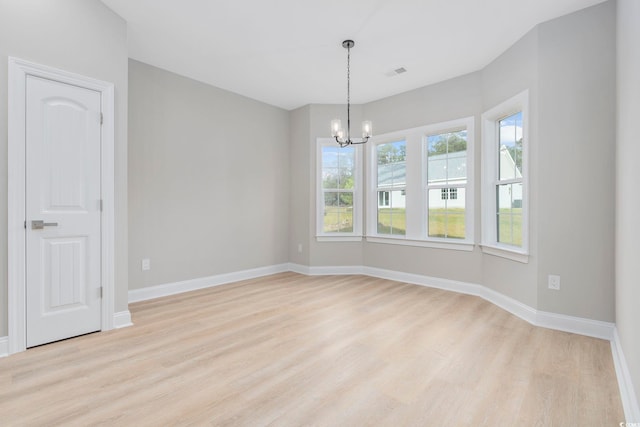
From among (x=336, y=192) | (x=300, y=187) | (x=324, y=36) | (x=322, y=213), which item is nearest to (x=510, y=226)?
(x=336, y=192)

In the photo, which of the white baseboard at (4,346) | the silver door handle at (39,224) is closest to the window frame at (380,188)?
the silver door handle at (39,224)

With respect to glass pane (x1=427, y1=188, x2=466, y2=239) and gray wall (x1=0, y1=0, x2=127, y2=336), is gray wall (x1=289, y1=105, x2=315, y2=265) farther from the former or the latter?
gray wall (x1=0, y1=0, x2=127, y2=336)

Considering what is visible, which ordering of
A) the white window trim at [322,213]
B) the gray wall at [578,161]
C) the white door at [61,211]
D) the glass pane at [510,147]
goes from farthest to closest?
1. the white window trim at [322,213]
2. the glass pane at [510,147]
3. the gray wall at [578,161]
4. the white door at [61,211]

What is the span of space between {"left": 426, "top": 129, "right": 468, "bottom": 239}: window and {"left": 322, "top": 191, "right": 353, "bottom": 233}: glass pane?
1.33 metres

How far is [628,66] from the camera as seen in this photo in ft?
6.93

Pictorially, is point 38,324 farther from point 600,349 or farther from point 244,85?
point 600,349

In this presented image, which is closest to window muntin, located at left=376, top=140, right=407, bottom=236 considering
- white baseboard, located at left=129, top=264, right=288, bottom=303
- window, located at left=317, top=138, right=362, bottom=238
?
window, located at left=317, top=138, right=362, bottom=238

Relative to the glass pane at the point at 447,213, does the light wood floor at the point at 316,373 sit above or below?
below

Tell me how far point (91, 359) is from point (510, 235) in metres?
4.14

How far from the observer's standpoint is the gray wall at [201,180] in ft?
12.6

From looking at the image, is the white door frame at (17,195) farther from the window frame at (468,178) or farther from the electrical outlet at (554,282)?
the electrical outlet at (554,282)

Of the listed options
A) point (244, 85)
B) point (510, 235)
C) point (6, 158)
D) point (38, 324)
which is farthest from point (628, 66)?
point (38, 324)

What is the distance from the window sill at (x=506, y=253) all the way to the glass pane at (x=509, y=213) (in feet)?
0.52

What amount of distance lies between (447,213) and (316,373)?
3.11 meters
